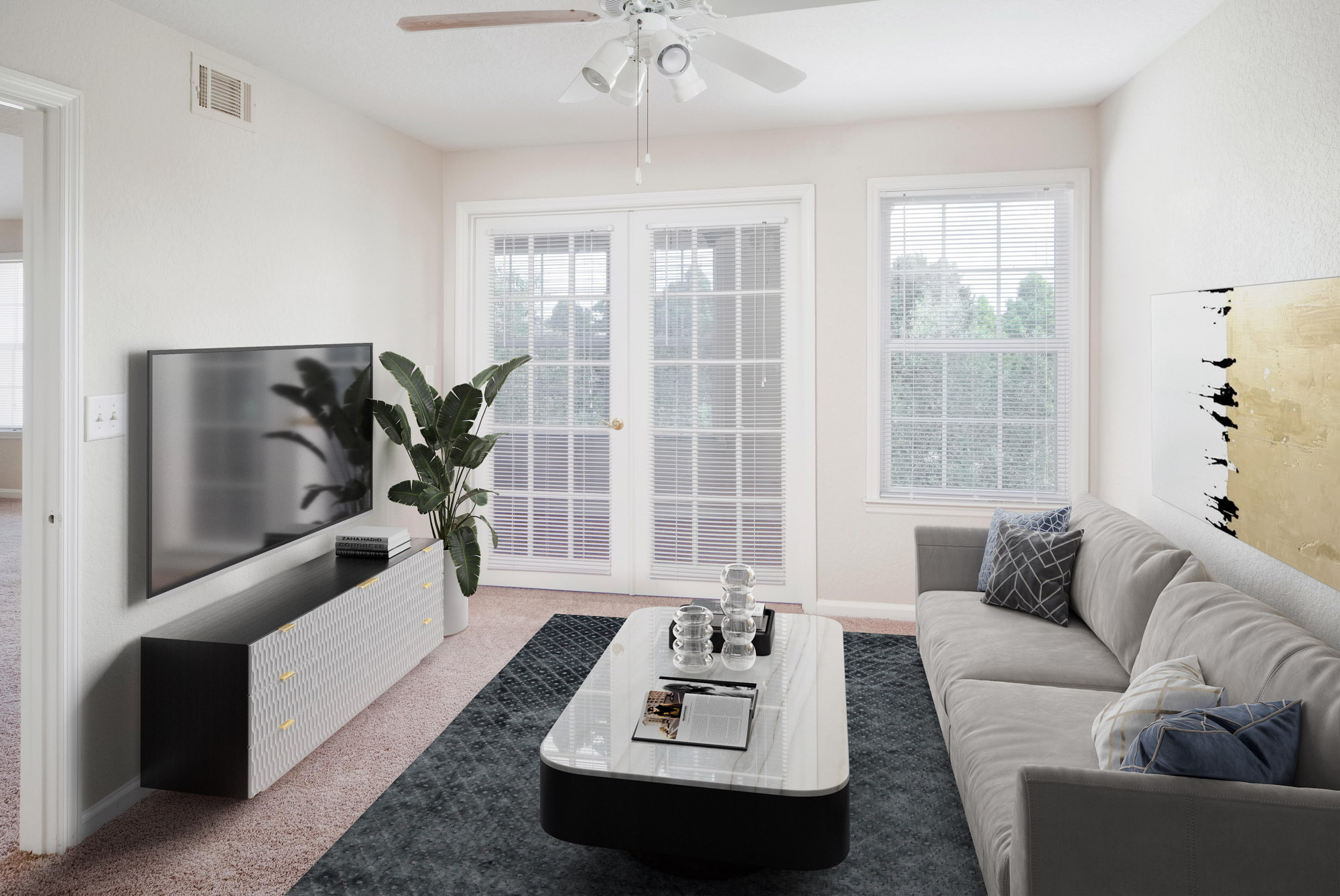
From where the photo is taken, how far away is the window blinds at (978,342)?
13.5 feet

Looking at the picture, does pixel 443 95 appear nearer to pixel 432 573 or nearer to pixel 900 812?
pixel 432 573

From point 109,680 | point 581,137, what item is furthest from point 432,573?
point 581,137

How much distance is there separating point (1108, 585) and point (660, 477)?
245cm

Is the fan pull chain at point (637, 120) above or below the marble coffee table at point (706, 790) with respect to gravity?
above

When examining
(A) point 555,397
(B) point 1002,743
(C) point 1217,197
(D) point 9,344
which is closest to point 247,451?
(A) point 555,397

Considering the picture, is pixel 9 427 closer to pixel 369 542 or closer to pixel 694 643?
pixel 369 542

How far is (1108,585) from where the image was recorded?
274cm

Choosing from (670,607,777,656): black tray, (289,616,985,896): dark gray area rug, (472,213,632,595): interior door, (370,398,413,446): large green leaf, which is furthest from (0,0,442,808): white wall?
(670,607,777,656): black tray

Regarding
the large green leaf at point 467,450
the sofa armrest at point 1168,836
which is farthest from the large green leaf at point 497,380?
the sofa armrest at point 1168,836

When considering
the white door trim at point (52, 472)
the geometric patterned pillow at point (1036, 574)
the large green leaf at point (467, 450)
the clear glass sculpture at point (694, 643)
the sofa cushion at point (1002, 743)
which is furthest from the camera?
the large green leaf at point (467, 450)

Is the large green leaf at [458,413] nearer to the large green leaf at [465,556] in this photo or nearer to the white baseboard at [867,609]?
the large green leaf at [465,556]

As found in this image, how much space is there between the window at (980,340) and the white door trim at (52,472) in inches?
132

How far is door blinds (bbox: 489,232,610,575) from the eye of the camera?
4684 mm

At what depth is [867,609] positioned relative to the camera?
14.3 ft
